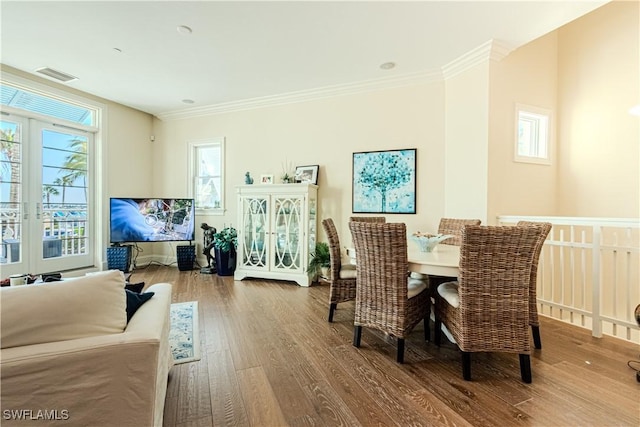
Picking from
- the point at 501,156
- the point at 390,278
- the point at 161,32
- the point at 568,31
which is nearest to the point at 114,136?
the point at 161,32

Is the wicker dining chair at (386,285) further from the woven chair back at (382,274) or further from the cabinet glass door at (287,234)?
the cabinet glass door at (287,234)

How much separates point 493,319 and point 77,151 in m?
5.84

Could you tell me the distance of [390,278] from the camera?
2.03 meters

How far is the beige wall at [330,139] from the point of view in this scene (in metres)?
3.87

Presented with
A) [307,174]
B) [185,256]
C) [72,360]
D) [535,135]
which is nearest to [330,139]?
[307,174]

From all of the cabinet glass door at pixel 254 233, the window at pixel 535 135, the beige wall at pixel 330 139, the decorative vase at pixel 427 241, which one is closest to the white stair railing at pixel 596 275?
the window at pixel 535 135

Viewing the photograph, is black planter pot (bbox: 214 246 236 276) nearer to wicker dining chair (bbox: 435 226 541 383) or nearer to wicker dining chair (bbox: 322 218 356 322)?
wicker dining chair (bbox: 322 218 356 322)

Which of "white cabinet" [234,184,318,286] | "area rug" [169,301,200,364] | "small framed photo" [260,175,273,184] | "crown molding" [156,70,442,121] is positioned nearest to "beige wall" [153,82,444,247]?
"crown molding" [156,70,442,121]

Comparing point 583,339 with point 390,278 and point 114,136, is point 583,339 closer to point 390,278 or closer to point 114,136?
point 390,278

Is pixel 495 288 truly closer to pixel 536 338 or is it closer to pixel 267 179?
pixel 536 338

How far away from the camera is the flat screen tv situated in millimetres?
4613

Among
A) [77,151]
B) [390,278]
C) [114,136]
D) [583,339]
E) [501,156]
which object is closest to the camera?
[390,278]

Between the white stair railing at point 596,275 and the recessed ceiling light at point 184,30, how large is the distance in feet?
12.5

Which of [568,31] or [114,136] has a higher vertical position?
[568,31]
